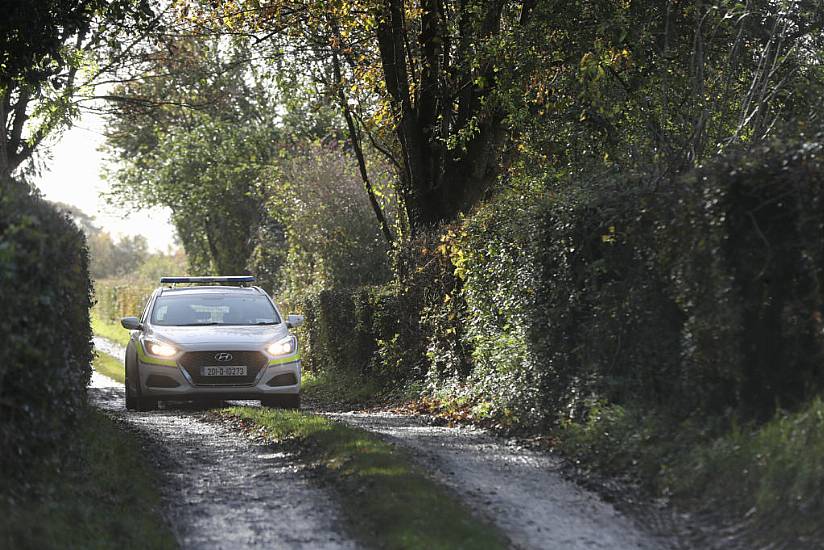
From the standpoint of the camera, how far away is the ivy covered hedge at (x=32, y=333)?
7.68 meters

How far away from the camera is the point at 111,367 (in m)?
37.8

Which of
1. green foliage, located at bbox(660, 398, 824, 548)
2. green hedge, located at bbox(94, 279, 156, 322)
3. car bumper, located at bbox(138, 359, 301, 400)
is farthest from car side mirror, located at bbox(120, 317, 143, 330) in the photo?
green hedge, located at bbox(94, 279, 156, 322)

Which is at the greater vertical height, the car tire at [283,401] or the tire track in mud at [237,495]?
the car tire at [283,401]

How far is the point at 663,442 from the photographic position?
972 cm

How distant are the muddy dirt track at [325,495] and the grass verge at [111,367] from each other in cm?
2264

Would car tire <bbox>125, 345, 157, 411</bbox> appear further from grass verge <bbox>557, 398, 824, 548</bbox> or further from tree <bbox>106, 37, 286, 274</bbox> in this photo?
tree <bbox>106, 37, 286, 274</bbox>

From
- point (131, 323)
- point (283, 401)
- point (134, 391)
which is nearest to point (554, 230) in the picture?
point (283, 401)

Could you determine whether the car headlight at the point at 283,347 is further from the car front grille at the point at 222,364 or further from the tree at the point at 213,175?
the tree at the point at 213,175

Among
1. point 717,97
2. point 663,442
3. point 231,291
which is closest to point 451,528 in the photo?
point 663,442

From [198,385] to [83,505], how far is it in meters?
7.62

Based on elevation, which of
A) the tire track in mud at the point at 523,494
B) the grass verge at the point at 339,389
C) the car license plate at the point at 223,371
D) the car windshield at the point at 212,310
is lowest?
the tire track in mud at the point at 523,494

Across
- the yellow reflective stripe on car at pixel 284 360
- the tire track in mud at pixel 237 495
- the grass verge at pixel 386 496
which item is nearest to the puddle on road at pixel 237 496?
the tire track in mud at pixel 237 495

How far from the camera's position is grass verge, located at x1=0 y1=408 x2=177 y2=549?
7266 millimetres

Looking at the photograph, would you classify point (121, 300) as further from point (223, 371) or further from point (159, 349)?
point (223, 371)
